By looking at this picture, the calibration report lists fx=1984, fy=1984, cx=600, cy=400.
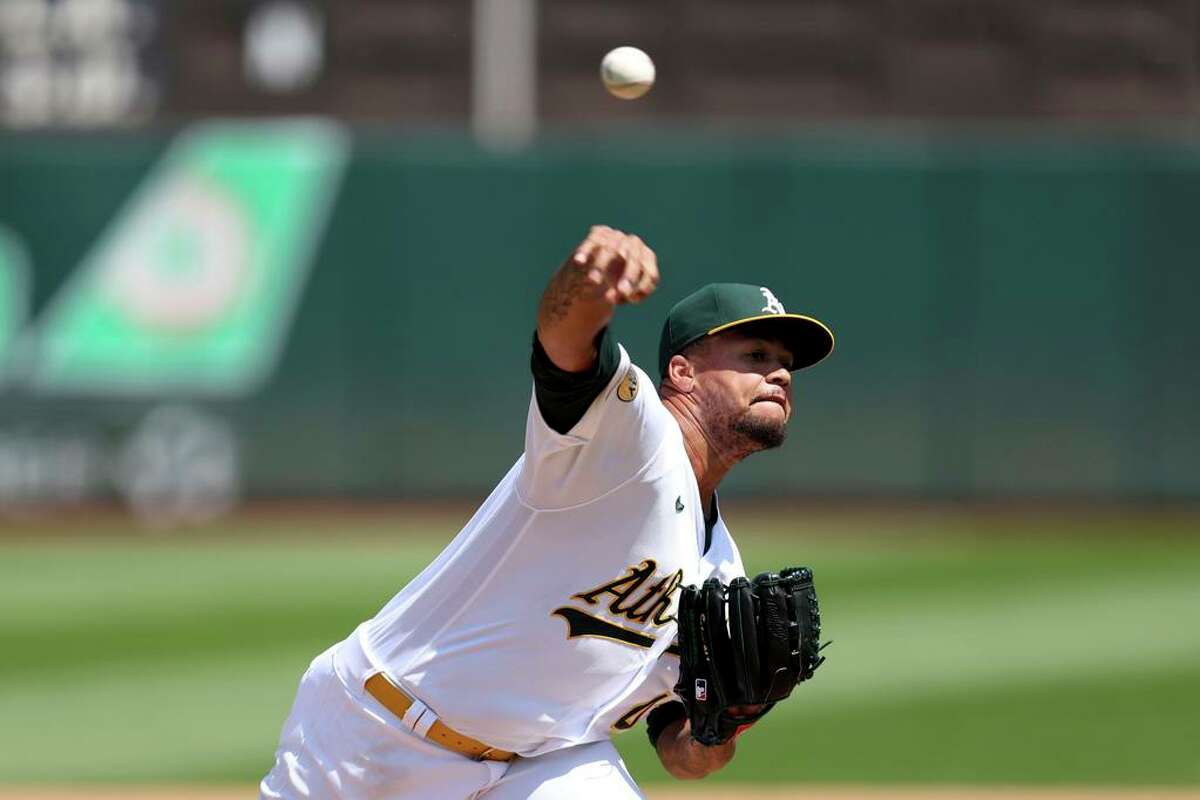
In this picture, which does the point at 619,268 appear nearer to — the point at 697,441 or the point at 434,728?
the point at 697,441

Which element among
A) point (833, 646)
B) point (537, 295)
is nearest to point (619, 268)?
point (833, 646)

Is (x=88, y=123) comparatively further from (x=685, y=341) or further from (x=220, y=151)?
(x=685, y=341)

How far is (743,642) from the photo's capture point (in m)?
3.43

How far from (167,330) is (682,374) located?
8.93 m

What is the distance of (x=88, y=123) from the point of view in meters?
12.6

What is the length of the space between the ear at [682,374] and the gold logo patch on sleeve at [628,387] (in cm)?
42

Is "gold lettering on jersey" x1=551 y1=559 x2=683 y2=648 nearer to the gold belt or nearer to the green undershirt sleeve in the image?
the gold belt

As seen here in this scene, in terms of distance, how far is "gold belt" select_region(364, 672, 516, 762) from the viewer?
344cm

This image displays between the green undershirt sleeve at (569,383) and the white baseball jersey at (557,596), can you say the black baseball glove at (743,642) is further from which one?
the green undershirt sleeve at (569,383)

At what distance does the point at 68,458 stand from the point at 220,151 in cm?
209

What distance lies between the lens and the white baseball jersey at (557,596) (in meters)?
3.21

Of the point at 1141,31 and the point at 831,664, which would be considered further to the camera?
the point at 1141,31

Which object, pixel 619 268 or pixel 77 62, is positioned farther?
pixel 77 62

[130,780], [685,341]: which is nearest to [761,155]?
[130,780]
